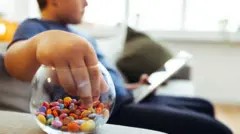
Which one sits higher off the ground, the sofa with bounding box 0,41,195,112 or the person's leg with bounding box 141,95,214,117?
the sofa with bounding box 0,41,195,112

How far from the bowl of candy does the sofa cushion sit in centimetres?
31

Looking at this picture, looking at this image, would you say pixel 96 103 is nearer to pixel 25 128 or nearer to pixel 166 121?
pixel 25 128

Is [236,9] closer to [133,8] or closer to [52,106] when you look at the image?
[133,8]

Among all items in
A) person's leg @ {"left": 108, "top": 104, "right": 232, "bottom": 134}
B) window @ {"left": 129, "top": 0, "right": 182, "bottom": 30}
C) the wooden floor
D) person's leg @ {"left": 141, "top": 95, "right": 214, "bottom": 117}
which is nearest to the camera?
person's leg @ {"left": 108, "top": 104, "right": 232, "bottom": 134}

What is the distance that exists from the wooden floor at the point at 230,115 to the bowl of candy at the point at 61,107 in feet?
7.29

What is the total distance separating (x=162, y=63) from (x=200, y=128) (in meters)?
Result: 0.90

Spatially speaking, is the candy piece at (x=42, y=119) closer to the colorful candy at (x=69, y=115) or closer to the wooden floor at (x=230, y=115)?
the colorful candy at (x=69, y=115)

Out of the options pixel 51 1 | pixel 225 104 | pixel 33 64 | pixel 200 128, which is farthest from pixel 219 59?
pixel 33 64

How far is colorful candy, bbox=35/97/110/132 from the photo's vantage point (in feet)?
1.88

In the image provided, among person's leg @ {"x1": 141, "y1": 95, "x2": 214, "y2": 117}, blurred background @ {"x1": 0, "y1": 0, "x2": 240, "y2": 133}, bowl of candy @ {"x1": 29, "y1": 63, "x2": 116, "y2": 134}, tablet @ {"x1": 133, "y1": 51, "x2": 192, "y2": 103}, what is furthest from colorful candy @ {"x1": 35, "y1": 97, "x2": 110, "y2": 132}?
blurred background @ {"x1": 0, "y1": 0, "x2": 240, "y2": 133}

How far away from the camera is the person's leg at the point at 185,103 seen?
159 cm

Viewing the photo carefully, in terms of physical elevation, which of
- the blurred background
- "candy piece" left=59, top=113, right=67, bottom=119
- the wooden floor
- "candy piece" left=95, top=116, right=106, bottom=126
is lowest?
the wooden floor

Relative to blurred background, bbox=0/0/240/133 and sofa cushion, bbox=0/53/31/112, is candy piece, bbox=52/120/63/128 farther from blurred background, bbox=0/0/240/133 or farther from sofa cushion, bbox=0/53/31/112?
blurred background, bbox=0/0/240/133

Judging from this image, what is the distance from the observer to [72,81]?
1.80 ft
